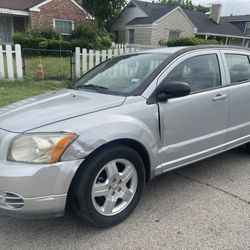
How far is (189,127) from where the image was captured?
3180 mm

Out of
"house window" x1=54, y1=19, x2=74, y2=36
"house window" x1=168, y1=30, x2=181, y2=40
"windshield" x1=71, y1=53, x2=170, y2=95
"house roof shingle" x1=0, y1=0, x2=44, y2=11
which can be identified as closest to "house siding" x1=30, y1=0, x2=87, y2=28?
"house window" x1=54, y1=19, x2=74, y2=36

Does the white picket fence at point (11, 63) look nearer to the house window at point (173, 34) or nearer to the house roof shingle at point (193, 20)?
the house roof shingle at point (193, 20)

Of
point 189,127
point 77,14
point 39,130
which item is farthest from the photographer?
point 77,14

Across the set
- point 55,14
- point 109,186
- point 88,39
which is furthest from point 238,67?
point 55,14

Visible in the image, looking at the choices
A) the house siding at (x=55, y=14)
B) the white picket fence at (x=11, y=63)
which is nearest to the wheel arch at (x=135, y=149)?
the white picket fence at (x=11, y=63)

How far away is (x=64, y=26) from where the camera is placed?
21.2 m

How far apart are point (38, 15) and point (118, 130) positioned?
19623 millimetres

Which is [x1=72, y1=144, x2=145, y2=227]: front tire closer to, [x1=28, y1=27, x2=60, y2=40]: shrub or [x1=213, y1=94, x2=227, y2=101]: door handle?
[x1=213, y1=94, x2=227, y2=101]: door handle

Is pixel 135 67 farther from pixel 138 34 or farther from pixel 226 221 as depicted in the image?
pixel 138 34

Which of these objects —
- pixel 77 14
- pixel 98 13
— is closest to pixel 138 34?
pixel 98 13

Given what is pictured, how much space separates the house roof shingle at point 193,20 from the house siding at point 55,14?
Answer: 8.14 metres

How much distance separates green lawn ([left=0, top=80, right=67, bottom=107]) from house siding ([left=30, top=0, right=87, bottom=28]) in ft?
41.1

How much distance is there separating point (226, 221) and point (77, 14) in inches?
835

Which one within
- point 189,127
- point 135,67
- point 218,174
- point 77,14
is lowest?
point 218,174
